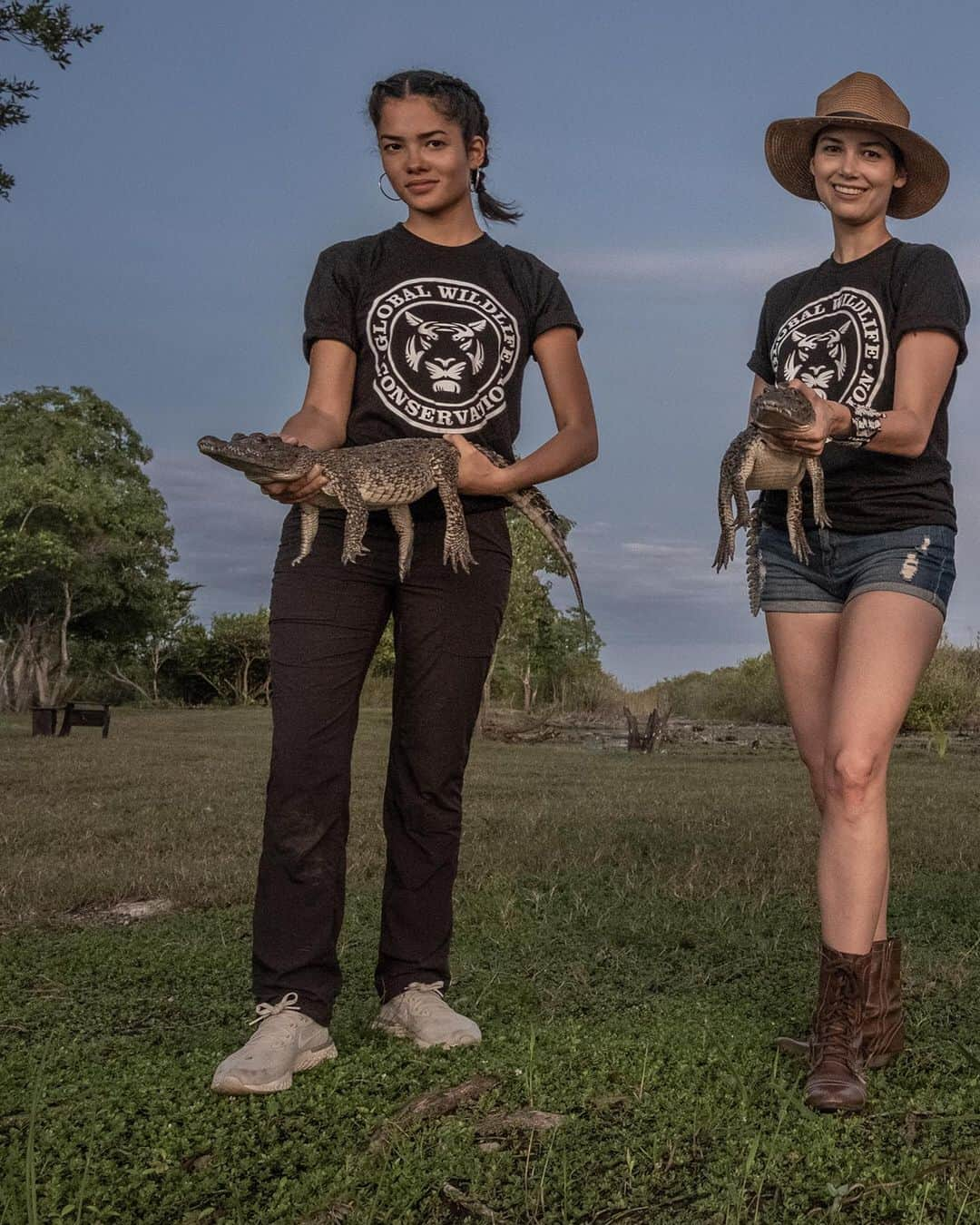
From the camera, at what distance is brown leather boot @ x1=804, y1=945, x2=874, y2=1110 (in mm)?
3498

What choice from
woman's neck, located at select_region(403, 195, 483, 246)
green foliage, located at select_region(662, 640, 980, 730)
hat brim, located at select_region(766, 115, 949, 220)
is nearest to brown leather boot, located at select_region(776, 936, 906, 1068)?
hat brim, located at select_region(766, 115, 949, 220)

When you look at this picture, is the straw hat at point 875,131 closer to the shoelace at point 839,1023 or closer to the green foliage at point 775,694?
the shoelace at point 839,1023

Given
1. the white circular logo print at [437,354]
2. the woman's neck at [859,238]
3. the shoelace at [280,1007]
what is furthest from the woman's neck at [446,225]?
the shoelace at [280,1007]

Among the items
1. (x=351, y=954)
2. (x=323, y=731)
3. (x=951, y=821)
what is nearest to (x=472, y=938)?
(x=351, y=954)

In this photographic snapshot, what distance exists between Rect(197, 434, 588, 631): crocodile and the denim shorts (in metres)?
1.11

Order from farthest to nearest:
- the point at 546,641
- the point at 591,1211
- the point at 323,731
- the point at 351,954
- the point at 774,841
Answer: the point at 546,641, the point at 774,841, the point at 351,954, the point at 323,731, the point at 591,1211

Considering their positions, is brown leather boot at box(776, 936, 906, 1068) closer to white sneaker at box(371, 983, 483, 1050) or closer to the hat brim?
white sneaker at box(371, 983, 483, 1050)

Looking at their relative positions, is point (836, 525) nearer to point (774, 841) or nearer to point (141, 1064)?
point (141, 1064)

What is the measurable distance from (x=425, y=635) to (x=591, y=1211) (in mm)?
1763

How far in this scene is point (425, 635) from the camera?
3752 mm

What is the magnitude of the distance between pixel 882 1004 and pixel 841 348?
2175 millimetres

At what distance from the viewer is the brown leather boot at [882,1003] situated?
3.59m

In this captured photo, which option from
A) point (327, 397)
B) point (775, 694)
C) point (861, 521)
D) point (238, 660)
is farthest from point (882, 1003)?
point (238, 660)

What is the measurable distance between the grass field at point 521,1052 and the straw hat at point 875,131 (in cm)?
297
